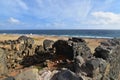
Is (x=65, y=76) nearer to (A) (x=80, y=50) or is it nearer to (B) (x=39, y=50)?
(A) (x=80, y=50)

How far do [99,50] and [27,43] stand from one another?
12.0 m

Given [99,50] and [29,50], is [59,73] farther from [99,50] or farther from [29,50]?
[29,50]

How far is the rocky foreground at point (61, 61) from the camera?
1203 centimetres

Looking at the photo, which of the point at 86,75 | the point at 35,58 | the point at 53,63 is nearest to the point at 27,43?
the point at 35,58

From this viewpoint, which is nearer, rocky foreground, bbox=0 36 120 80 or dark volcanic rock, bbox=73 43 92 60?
rocky foreground, bbox=0 36 120 80

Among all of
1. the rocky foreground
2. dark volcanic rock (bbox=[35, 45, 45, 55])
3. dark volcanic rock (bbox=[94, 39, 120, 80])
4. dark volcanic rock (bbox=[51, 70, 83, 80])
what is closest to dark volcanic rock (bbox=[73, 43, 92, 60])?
the rocky foreground

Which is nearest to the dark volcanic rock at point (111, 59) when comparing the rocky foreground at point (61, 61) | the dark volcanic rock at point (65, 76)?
the rocky foreground at point (61, 61)

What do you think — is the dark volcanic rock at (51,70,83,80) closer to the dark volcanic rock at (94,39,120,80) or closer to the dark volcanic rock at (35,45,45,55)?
the dark volcanic rock at (94,39,120,80)

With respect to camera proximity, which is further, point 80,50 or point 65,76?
point 80,50

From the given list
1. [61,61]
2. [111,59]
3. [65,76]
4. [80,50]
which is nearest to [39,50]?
[61,61]

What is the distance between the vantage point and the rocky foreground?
12.0m

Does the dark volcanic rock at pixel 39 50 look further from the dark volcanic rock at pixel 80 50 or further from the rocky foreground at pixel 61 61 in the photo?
the dark volcanic rock at pixel 80 50

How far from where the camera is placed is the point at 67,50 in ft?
78.1

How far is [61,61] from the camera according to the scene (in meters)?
22.2
